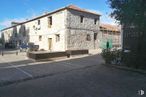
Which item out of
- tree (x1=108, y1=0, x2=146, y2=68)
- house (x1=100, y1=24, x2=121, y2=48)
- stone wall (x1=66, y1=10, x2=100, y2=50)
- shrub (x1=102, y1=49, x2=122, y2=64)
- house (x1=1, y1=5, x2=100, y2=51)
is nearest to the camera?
tree (x1=108, y1=0, x2=146, y2=68)

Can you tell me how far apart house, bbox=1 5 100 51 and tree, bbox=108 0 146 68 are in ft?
51.6

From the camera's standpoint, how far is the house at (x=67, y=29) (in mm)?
26719

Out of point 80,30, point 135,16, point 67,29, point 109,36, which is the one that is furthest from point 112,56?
point 109,36

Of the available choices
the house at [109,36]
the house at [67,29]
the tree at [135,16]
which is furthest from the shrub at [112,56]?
the house at [109,36]

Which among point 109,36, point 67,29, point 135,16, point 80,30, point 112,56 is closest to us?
point 135,16

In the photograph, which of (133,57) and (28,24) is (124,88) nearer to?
(133,57)

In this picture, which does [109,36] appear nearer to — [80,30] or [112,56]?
[80,30]

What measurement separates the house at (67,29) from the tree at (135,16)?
51.6ft

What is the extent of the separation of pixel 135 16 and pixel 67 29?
17.1m

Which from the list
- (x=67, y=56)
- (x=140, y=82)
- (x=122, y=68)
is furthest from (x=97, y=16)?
(x=140, y=82)

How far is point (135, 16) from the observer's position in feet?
32.0

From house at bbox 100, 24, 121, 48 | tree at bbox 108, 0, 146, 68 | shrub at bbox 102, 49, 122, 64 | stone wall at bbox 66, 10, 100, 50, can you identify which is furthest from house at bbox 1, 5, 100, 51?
tree at bbox 108, 0, 146, 68

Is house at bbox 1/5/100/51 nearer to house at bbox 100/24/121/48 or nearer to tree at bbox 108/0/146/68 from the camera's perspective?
house at bbox 100/24/121/48

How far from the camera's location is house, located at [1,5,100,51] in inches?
1052
